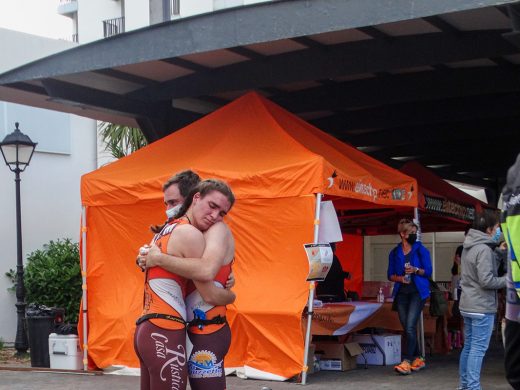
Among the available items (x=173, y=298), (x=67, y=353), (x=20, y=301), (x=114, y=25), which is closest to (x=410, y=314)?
(x=67, y=353)

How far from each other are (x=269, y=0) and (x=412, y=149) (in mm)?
9241

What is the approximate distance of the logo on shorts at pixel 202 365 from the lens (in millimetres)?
5086

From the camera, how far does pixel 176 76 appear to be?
1259 centimetres

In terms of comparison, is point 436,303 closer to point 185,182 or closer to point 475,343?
point 475,343

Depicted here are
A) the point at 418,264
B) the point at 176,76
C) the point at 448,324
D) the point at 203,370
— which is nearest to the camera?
the point at 203,370

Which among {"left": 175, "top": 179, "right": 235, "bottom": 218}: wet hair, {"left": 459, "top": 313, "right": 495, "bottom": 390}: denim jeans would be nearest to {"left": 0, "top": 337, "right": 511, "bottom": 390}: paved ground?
{"left": 459, "top": 313, "right": 495, "bottom": 390}: denim jeans

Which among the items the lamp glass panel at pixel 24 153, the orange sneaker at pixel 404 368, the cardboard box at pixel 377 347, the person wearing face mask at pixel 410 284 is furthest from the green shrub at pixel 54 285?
the orange sneaker at pixel 404 368

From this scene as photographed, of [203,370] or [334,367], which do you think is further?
[334,367]

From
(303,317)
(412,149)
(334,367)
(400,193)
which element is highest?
(412,149)

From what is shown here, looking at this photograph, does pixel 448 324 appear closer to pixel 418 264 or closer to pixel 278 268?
pixel 418 264

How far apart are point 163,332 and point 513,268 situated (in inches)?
81.5

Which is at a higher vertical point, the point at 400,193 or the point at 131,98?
the point at 131,98

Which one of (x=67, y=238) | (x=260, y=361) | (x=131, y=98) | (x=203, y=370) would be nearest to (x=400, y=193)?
(x=260, y=361)

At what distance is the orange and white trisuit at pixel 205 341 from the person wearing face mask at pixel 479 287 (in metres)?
3.87
